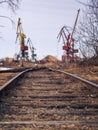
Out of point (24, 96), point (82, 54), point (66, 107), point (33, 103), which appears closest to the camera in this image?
point (66, 107)

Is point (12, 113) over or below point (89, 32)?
below

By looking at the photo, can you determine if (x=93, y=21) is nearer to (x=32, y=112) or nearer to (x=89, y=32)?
(x=89, y=32)

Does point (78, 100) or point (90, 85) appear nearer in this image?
point (78, 100)

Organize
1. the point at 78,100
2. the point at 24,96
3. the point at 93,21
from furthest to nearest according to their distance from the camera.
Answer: the point at 93,21
the point at 24,96
the point at 78,100

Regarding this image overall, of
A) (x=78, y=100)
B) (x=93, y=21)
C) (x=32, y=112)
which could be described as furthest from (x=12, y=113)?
(x=93, y=21)

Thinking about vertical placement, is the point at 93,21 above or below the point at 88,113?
above

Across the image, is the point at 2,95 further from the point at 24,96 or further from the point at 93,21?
the point at 93,21

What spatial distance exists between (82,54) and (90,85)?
2141cm

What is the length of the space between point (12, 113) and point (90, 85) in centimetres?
414

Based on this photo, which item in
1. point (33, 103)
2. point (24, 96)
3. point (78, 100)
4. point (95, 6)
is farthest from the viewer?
point (95, 6)

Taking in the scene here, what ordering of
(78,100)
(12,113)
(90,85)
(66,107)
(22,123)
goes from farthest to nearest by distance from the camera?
(90,85) < (78,100) < (66,107) < (12,113) < (22,123)

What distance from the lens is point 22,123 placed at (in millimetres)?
5441

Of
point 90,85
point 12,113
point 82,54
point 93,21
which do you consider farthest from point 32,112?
point 82,54

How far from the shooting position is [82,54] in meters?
31.3
